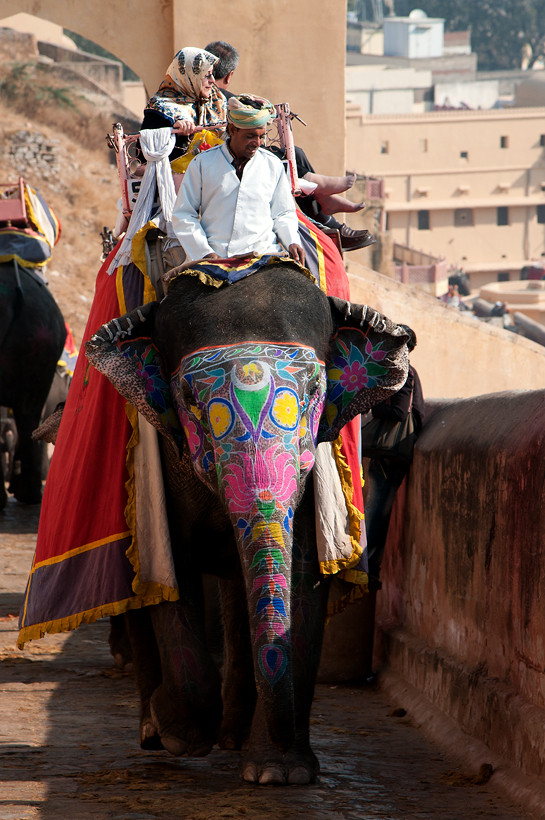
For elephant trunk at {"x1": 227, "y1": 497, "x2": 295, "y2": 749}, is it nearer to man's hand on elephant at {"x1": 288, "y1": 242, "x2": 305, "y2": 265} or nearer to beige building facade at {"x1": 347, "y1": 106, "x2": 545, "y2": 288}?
man's hand on elephant at {"x1": 288, "y1": 242, "x2": 305, "y2": 265}

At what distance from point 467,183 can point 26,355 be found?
54.5 metres

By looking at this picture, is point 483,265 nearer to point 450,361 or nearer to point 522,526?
point 450,361

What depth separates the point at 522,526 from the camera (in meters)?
4.36

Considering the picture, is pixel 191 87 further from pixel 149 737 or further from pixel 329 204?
pixel 149 737

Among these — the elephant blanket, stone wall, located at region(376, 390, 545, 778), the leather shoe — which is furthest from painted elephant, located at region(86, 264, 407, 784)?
the leather shoe

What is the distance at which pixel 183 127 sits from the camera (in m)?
5.11

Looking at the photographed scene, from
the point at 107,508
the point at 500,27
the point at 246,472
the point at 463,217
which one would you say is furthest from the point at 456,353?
the point at 500,27

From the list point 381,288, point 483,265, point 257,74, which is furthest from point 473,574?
point 483,265

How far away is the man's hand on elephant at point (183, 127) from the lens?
201 inches

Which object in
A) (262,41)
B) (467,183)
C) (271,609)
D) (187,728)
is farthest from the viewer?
(467,183)

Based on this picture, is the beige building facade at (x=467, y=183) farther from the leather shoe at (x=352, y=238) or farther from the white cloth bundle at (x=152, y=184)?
the white cloth bundle at (x=152, y=184)

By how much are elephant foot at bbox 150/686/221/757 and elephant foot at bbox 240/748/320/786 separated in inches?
7.2

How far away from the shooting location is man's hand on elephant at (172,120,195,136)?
16.7 ft

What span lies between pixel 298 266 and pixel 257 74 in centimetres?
836
